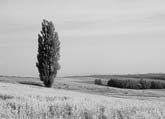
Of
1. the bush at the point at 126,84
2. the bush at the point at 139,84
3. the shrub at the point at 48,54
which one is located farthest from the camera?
the bush at the point at 126,84

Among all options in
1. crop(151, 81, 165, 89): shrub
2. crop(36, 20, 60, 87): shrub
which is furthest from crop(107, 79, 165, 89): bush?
crop(36, 20, 60, 87): shrub

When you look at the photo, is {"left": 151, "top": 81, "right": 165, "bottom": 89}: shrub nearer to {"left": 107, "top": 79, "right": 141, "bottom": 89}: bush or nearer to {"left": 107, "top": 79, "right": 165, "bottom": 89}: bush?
{"left": 107, "top": 79, "right": 165, "bottom": 89}: bush

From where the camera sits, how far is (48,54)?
52.5 metres

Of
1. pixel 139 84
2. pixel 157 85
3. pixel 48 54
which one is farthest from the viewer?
pixel 157 85

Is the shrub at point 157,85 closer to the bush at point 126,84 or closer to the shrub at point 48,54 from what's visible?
the bush at point 126,84

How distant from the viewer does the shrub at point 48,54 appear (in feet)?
166

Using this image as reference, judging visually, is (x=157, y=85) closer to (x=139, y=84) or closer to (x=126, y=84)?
(x=139, y=84)

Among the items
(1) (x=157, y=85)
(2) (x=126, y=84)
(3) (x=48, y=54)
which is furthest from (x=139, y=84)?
(3) (x=48, y=54)

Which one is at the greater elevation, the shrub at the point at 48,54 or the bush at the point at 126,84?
the shrub at the point at 48,54

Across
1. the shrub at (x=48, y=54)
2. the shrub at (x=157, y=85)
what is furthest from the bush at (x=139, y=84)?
the shrub at (x=48, y=54)

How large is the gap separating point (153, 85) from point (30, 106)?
2231 inches

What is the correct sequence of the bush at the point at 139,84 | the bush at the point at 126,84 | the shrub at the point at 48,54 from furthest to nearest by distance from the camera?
the bush at the point at 126,84 → the bush at the point at 139,84 → the shrub at the point at 48,54

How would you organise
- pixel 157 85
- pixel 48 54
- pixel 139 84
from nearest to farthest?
pixel 48 54, pixel 139 84, pixel 157 85

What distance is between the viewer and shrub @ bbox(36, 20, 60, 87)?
166 feet
